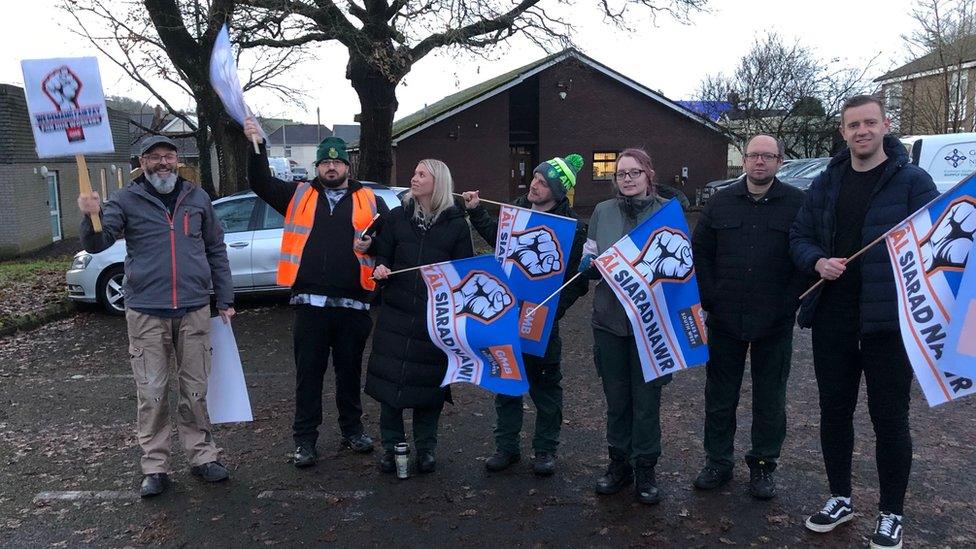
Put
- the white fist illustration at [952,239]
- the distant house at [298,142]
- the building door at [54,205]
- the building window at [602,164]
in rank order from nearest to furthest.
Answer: the white fist illustration at [952,239]
the building door at [54,205]
the building window at [602,164]
the distant house at [298,142]

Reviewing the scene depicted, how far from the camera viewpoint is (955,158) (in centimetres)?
1274

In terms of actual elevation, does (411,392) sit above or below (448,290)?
below

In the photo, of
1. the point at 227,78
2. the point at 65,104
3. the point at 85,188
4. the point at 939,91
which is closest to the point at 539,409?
the point at 227,78

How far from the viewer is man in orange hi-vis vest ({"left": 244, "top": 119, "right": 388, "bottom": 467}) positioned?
4.43 meters

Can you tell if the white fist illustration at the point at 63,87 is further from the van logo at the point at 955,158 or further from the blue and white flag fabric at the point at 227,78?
the van logo at the point at 955,158

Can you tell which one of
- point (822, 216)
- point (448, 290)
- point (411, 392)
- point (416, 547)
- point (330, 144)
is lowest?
point (416, 547)

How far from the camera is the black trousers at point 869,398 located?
340cm

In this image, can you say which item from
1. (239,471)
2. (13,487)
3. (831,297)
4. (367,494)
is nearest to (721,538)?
(831,297)

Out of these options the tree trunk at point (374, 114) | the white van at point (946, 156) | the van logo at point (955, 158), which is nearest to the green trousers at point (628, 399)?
the tree trunk at point (374, 114)

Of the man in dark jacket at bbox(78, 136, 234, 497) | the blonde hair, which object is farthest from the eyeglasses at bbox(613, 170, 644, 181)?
the man in dark jacket at bbox(78, 136, 234, 497)

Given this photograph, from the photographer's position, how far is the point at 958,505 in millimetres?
3891

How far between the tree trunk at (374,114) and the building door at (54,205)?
39.4 ft

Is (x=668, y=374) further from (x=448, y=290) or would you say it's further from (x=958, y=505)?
(x=958, y=505)

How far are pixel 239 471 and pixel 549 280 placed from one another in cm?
230
